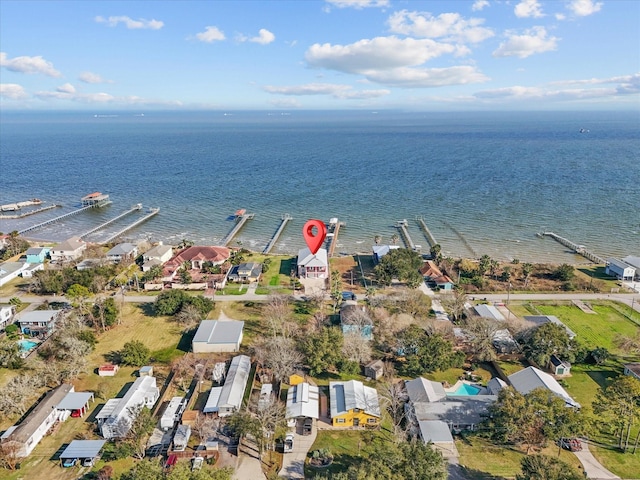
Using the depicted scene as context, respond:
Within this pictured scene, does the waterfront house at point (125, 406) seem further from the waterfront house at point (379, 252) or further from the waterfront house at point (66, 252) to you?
the waterfront house at point (66, 252)

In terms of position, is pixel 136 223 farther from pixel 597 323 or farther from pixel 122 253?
pixel 597 323

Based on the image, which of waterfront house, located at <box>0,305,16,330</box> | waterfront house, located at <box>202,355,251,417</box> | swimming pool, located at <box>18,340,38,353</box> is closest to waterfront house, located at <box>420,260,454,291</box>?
waterfront house, located at <box>202,355,251,417</box>

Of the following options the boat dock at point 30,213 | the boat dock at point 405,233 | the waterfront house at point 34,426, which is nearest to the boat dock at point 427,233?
the boat dock at point 405,233

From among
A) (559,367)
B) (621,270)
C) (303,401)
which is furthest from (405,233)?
(303,401)

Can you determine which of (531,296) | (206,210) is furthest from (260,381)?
(206,210)

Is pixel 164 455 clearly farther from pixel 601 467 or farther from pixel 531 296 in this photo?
pixel 531 296

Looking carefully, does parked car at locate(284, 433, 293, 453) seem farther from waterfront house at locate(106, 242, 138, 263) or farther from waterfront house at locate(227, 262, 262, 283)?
waterfront house at locate(106, 242, 138, 263)
